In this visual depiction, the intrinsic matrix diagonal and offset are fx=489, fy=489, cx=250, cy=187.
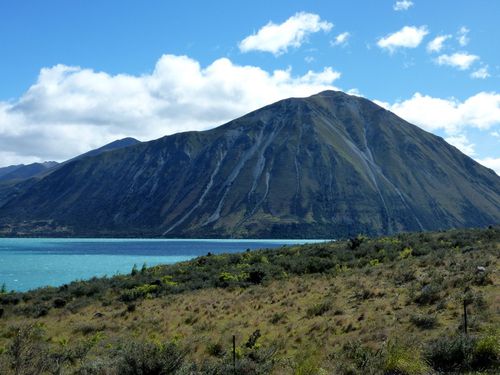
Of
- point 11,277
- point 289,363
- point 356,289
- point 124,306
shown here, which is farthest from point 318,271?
point 11,277

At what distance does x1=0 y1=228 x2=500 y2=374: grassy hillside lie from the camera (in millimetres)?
14438

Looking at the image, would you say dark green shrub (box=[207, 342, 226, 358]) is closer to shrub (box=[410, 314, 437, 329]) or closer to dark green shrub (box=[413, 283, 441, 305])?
shrub (box=[410, 314, 437, 329])

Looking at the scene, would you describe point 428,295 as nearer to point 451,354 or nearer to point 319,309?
point 319,309

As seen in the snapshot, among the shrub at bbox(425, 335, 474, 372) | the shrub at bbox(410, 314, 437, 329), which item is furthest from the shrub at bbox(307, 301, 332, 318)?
the shrub at bbox(425, 335, 474, 372)

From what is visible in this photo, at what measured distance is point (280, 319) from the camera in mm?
23625

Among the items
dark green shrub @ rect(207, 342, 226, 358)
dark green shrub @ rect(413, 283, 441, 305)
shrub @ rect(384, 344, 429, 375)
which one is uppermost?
dark green shrub @ rect(413, 283, 441, 305)

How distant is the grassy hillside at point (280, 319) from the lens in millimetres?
14438

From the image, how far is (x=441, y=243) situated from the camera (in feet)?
144

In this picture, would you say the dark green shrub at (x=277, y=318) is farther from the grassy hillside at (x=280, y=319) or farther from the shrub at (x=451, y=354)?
the shrub at (x=451, y=354)

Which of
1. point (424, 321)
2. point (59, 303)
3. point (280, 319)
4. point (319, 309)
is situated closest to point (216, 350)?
point (280, 319)

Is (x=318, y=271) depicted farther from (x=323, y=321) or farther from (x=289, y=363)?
(x=289, y=363)

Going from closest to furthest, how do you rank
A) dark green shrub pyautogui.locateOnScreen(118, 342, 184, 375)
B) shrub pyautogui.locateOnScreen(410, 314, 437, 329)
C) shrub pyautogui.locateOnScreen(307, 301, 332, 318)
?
1. dark green shrub pyautogui.locateOnScreen(118, 342, 184, 375)
2. shrub pyautogui.locateOnScreen(410, 314, 437, 329)
3. shrub pyautogui.locateOnScreen(307, 301, 332, 318)

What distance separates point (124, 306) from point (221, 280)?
27.4 ft

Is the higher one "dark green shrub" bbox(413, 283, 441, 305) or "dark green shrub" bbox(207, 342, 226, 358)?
"dark green shrub" bbox(413, 283, 441, 305)
